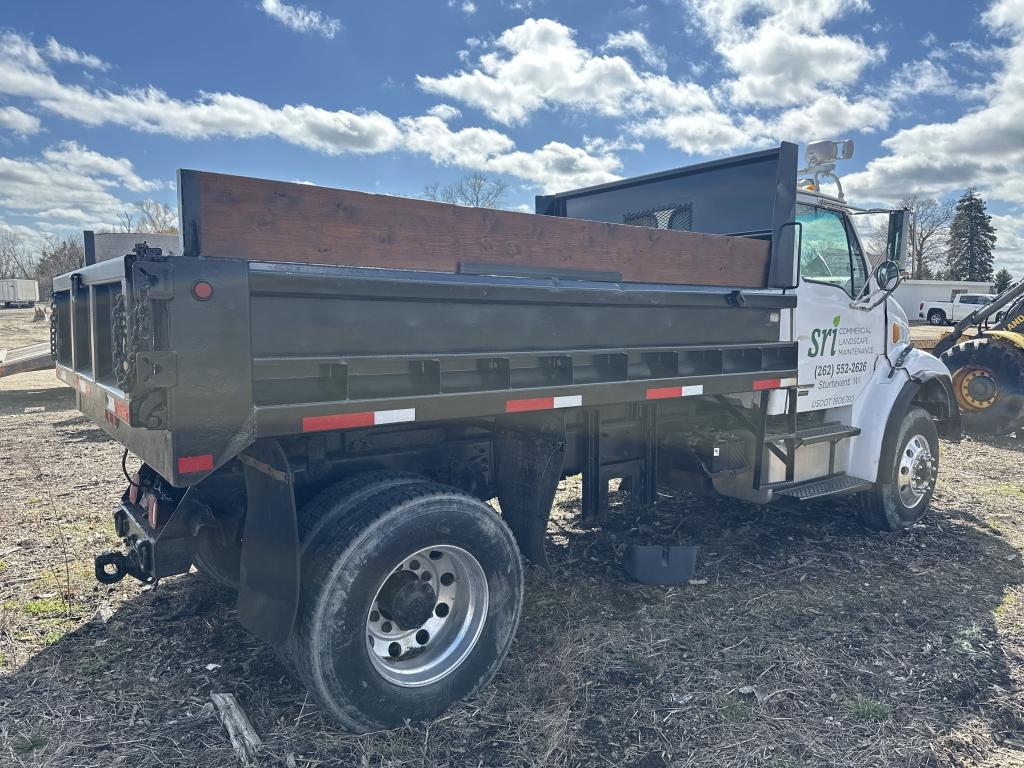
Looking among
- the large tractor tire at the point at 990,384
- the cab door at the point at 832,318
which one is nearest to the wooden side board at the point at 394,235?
the cab door at the point at 832,318

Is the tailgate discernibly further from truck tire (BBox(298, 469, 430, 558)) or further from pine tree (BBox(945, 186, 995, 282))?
pine tree (BBox(945, 186, 995, 282))

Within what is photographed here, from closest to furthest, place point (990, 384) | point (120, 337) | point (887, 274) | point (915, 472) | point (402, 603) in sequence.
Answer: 1. point (120, 337)
2. point (402, 603)
3. point (887, 274)
4. point (915, 472)
5. point (990, 384)

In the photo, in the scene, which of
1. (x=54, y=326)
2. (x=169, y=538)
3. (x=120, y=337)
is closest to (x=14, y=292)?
(x=54, y=326)

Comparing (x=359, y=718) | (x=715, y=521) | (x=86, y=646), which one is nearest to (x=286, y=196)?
(x=359, y=718)

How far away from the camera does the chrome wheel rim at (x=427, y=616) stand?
A: 124 inches

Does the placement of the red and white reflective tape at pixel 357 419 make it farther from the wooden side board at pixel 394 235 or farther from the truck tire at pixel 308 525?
the wooden side board at pixel 394 235

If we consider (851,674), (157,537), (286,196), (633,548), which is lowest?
(851,674)

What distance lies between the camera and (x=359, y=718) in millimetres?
2996

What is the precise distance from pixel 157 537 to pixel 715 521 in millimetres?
4459

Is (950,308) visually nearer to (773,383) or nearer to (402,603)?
(773,383)

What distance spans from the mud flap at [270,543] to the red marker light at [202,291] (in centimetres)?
66

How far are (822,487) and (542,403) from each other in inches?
117

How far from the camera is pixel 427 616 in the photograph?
3191 mm

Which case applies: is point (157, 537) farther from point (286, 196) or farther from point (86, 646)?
point (286, 196)
